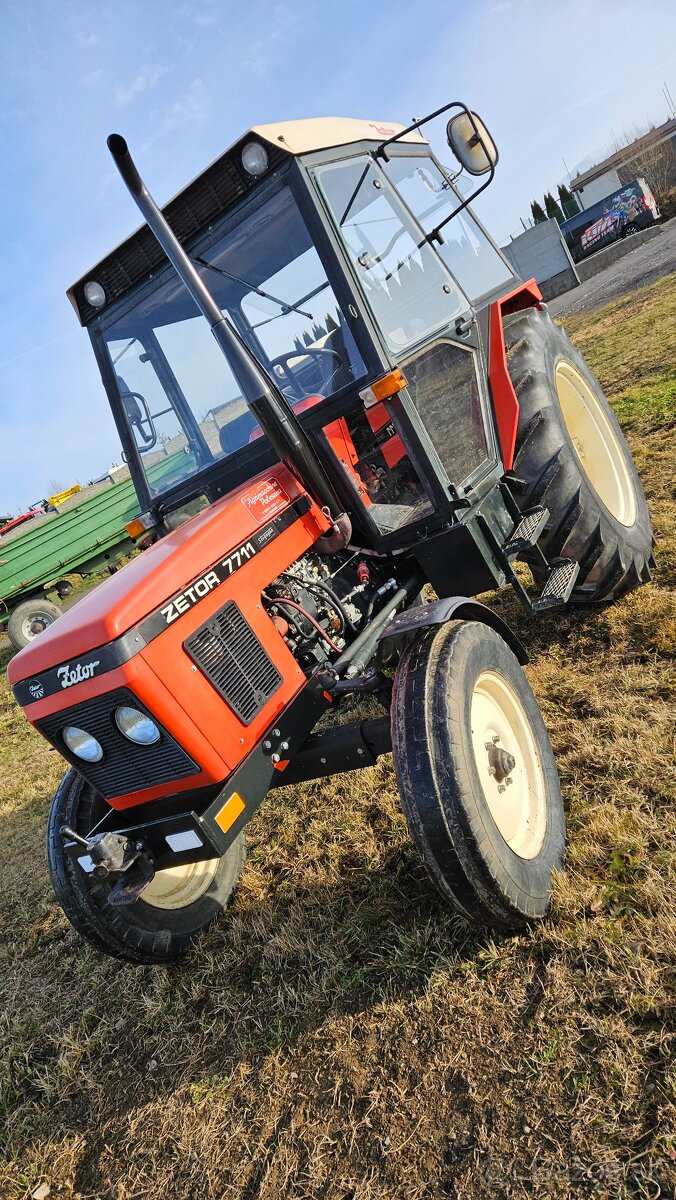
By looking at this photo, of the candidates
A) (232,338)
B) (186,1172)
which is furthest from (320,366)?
(186,1172)

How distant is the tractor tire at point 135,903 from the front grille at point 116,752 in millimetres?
367

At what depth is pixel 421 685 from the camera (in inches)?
86.3

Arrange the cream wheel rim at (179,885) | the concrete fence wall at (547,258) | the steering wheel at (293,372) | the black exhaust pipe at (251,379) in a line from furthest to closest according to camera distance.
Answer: the concrete fence wall at (547,258) < the steering wheel at (293,372) < the cream wheel rim at (179,885) < the black exhaust pipe at (251,379)

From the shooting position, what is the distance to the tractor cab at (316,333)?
8.98 ft

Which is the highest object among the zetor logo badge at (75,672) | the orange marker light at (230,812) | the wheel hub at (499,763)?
the zetor logo badge at (75,672)

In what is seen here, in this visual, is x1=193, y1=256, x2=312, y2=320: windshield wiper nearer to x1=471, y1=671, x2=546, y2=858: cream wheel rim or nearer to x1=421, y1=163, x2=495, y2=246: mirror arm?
x1=421, y1=163, x2=495, y2=246: mirror arm

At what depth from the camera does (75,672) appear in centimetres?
218

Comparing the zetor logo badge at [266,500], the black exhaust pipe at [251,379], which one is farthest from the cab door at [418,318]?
the zetor logo badge at [266,500]

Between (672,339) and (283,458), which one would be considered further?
(672,339)

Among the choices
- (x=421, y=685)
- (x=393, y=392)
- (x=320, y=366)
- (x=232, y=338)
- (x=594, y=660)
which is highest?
(x=232, y=338)

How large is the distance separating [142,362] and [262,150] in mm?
997

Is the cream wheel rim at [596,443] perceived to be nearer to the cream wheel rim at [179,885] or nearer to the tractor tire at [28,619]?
the cream wheel rim at [179,885]

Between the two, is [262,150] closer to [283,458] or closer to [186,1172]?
[283,458]

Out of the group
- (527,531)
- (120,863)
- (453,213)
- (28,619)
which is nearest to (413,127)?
(453,213)
